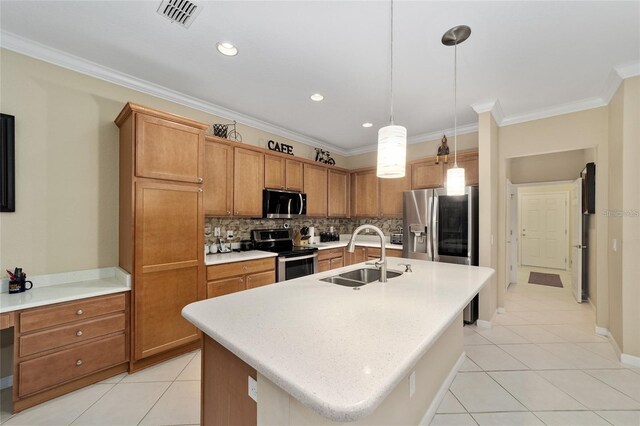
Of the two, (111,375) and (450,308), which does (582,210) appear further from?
(111,375)

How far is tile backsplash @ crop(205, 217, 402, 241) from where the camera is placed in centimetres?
356

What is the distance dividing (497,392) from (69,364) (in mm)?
3323

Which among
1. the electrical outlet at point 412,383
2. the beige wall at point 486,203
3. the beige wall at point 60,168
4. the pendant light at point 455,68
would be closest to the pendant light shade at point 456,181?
the pendant light at point 455,68

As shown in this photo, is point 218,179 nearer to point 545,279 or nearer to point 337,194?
point 337,194

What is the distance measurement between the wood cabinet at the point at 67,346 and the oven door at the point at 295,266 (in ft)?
5.36

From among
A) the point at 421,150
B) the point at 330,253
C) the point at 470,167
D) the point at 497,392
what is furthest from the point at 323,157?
the point at 497,392

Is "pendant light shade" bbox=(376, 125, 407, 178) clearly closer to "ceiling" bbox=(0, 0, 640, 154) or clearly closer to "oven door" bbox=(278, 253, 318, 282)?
"ceiling" bbox=(0, 0, 640, 154)

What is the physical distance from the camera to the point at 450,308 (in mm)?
1341

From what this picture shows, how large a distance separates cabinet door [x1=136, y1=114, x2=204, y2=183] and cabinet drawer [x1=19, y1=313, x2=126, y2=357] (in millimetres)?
1251

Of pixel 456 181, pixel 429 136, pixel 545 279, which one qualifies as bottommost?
pixel 545 279

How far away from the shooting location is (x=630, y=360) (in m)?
2.46

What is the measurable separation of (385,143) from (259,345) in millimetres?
1276

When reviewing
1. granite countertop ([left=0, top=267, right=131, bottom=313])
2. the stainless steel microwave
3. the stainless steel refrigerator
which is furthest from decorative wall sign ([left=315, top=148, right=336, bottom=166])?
granite countertop ([left=0, top=267, right=131, bottom=313])

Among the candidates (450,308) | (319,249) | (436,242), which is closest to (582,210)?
(436,242)
